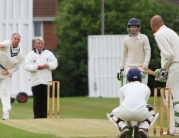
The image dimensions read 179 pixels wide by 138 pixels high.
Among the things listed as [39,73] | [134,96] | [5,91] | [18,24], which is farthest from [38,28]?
[134,96]

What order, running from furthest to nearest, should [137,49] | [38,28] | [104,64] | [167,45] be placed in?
[38,28]
[104,64]
[137,49]
[167,45]

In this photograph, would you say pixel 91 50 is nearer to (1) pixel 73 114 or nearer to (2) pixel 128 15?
(2) pixel 128 15

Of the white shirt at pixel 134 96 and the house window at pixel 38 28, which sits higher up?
the house window at pixel 38 28

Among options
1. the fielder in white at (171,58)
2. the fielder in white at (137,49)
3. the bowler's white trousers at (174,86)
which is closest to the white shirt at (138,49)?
the fielder in white at (137,49)

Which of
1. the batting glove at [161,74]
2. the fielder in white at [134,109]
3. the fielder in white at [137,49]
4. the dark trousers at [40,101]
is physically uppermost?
the fielder in white at [137,49]

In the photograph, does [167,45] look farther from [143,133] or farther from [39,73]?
[39,73]

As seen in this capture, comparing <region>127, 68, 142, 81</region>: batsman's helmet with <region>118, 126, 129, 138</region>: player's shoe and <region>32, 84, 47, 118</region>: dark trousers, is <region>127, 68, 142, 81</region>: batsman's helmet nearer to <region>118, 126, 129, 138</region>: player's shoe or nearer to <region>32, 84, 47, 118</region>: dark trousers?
<region>118, 126, 129, 138</region>: player's shoe

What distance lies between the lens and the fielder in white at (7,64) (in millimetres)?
19266

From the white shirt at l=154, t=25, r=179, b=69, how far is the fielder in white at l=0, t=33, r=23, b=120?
4348mm

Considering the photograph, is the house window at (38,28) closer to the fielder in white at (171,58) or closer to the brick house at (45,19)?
the brick house at (45,19)

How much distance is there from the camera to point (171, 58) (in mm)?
15953

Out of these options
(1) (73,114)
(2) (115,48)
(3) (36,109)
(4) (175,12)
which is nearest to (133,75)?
(3) (36,109)

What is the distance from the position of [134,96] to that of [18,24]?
658 inches

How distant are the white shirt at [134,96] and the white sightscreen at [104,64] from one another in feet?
77.2
